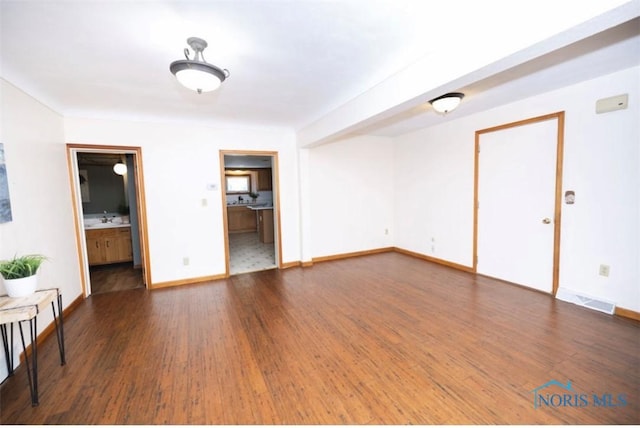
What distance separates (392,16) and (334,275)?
11.2ft

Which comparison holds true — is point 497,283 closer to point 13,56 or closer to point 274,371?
point 274,371

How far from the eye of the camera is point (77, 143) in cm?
345

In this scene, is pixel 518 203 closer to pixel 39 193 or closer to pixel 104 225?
pixel 39 193

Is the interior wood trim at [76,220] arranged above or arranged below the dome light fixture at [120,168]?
below

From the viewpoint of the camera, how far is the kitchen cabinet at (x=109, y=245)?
475cm

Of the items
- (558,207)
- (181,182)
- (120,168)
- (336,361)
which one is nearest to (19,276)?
(181,182)

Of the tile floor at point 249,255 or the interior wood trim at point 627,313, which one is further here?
the tile floor at point 249,255

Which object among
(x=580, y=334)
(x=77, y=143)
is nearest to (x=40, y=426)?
(x=77, y=143)

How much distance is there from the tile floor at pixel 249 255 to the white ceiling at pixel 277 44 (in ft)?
9.28

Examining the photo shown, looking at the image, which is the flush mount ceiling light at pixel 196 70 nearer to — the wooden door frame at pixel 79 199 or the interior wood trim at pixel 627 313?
the wooden door frame at pixel 79 199

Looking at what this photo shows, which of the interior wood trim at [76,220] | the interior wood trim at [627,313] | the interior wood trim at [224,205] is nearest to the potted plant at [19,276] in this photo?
the interior wood trim at [76,220]

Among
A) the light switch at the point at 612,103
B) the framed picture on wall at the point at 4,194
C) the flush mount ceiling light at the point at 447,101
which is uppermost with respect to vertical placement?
the flush mount ceiling light at the point at 447,101

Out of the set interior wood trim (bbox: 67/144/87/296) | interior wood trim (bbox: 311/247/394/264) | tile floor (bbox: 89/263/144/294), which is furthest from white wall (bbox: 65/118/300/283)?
interior wood trim (bbox: 311/247/394/264)

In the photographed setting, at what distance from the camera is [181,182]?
3988 millimetres
